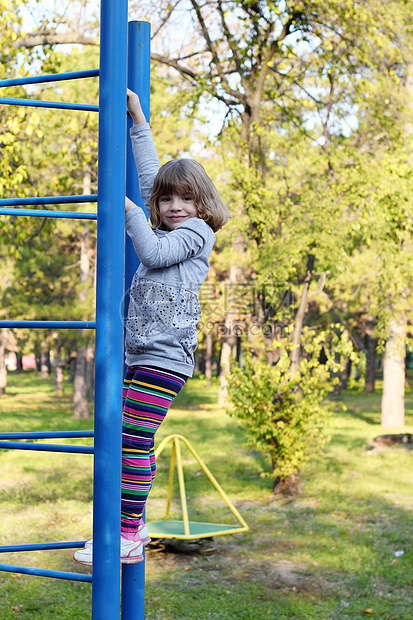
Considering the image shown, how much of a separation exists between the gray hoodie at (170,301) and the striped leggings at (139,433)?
0.05 meters

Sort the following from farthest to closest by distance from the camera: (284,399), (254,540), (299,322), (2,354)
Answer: (2,354), (299,322), (284,399), (254,540)

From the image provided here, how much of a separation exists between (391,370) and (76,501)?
9295mm

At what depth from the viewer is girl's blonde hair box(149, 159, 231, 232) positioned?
6.76 feet

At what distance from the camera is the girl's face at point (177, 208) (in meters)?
2.09

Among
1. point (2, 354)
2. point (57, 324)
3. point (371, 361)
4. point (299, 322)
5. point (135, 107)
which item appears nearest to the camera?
point (57, 324)

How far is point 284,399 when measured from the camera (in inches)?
275

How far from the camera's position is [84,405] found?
16.6 m

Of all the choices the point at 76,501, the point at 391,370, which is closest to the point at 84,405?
the point at 391,370

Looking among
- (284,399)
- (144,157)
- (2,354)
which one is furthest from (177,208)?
(2,354)

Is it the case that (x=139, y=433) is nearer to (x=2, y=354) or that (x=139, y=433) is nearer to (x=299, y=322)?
(x=299, y=322)

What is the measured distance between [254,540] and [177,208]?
4534 mm

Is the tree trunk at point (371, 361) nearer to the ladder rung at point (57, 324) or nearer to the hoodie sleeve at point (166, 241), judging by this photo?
the hoodie sleeve at point (166, 241)

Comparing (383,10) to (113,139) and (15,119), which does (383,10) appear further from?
(113,139)

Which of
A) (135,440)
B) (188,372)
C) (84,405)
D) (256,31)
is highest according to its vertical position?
(256,31)
